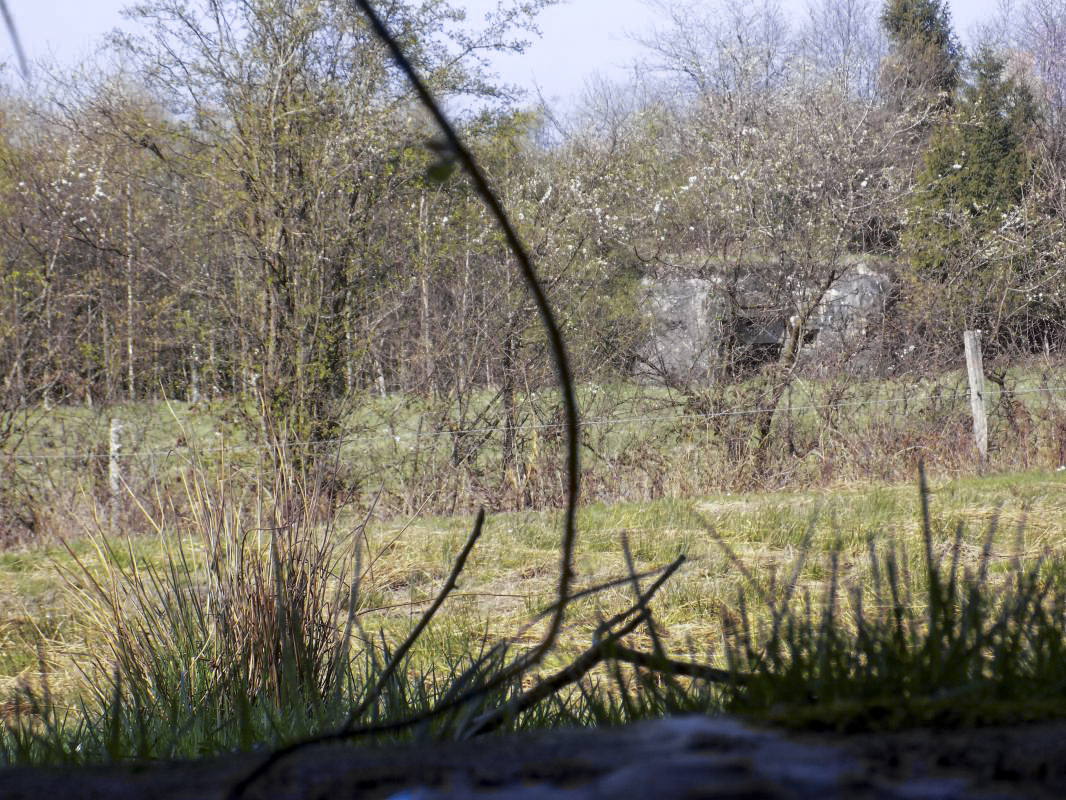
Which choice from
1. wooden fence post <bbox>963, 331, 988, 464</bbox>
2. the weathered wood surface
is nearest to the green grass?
the weathered wood surface

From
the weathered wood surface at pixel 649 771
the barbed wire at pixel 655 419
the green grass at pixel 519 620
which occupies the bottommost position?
the green grass at pixel 519 620

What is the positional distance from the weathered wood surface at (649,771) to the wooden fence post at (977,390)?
1056 centimetres

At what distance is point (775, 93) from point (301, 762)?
1486cm

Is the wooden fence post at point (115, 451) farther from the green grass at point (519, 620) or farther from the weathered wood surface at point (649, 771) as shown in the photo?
the weathered wood surface at point (649, 771)

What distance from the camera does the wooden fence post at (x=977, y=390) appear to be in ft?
34.6

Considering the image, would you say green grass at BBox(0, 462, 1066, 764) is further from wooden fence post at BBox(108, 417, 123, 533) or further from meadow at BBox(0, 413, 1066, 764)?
wooden fence post at BBox(108, 417, 123, 533)

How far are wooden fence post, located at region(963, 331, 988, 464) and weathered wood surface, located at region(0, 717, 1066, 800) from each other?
10.6 meters

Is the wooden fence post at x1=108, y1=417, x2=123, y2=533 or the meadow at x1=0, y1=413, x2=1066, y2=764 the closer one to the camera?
the meadow at x1=0, y1=413, x2=1066, y2=764

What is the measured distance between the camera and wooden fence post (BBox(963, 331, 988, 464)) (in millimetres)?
10555

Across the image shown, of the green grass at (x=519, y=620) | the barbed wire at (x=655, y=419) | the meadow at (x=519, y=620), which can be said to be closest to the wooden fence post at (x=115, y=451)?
the barbed wire at (x=655, y=419)

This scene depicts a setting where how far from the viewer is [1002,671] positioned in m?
0.98

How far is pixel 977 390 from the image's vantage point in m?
10.8

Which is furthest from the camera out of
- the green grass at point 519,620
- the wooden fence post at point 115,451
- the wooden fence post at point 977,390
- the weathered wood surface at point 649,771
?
the wooden fence post at point 977,390

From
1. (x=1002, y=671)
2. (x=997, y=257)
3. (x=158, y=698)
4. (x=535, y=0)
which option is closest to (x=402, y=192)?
(x=535, y=0)
